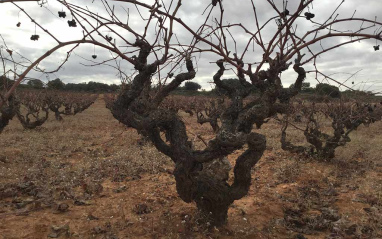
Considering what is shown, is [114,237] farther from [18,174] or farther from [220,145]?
[18,174]

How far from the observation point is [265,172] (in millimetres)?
7473

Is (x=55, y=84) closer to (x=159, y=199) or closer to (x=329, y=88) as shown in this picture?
(x=159, y=199)

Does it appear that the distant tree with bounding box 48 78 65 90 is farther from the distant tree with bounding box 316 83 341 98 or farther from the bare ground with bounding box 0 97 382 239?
the distant tree with bounding box 316 83 341 98

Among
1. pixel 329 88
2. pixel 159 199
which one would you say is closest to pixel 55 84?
pixel 159 199

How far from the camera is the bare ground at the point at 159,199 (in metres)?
4.21

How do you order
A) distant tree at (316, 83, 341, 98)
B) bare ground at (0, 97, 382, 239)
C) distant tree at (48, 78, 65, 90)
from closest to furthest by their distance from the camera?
1. distant tree at (48, 78, 65, 90)
2. distant tree at (316, 83, 341, 98)
3. bare ground at (0, 97, 382, 239)

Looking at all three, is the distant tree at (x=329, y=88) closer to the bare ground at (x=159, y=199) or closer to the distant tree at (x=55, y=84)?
the bare ground at (x=159, y=199)

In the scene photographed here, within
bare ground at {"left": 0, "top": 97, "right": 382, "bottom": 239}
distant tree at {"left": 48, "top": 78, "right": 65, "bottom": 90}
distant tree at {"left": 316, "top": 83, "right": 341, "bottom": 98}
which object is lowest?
bare ground at {"left": 0, "top": 97, "right": 382, "bottom": 239}

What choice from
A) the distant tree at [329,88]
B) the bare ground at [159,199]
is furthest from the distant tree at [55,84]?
the distant tree at [329,88]

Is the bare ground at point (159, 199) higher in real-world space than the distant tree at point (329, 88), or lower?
lower

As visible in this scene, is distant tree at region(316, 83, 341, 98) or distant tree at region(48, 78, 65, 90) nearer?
distant tree at region(48, 78, 65, 90)

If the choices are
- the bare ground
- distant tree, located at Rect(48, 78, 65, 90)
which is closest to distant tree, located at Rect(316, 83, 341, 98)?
the bare ground

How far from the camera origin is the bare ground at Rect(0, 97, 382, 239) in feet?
13.8

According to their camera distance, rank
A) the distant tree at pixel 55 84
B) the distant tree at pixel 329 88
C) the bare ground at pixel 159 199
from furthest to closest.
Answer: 1. the bare ground at pixel 159 199
2. the distant tree at pixel 329 88
3. the distant tree at pixel 55 84
